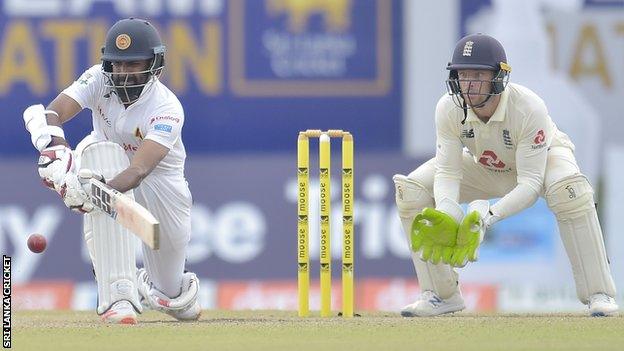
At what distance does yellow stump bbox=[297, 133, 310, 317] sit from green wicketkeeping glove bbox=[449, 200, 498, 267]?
1.83 ft

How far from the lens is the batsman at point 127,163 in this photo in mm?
5809

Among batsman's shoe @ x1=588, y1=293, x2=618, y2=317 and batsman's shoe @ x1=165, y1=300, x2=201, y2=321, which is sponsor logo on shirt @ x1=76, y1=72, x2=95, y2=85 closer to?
batsman's shoe @ x1=165, y1=300, x2=201, y2=321

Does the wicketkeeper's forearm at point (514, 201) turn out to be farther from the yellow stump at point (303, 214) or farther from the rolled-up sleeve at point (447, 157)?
the yellow stump at point (303, 214)

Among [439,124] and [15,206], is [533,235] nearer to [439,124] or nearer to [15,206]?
[15,206]

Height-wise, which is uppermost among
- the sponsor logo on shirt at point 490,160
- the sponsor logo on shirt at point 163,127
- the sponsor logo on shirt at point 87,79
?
the sponsor logo on shirt at point 87,79

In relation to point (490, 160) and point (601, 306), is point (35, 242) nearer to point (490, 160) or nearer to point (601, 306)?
point (490, 160)

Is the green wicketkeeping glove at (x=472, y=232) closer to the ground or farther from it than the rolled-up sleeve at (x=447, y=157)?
closer to the ground

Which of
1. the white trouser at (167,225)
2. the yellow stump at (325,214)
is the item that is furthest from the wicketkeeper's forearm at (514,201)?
the white trouser at (167,225)

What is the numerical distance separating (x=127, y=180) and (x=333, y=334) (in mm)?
850

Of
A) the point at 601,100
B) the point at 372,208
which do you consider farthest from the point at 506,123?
the point at 601,100

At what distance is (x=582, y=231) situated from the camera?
6.30 m

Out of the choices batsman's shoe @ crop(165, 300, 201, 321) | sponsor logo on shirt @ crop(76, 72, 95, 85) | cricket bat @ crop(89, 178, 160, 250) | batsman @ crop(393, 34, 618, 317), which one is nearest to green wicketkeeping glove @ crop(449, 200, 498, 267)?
batsman @ crop(393, 34, 618, 317)

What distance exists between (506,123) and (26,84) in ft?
15.0

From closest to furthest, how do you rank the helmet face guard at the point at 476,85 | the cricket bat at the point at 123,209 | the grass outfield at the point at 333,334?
the grass outfield at the point at 333,334 < the cricket bat at the point at 123,209 < the helmet face guard at the point at 476,85
